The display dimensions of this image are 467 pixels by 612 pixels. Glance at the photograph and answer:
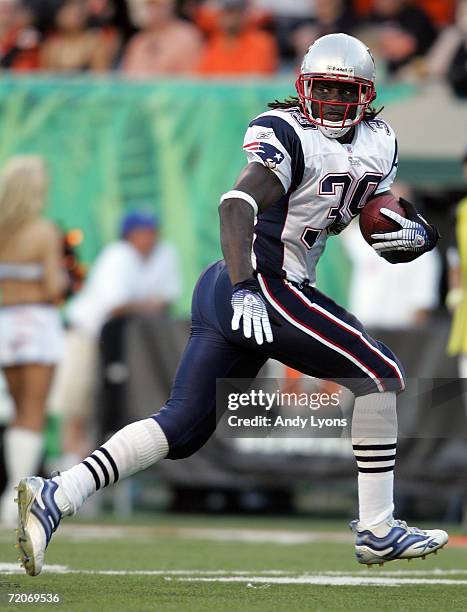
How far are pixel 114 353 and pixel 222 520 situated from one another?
1.26 meters

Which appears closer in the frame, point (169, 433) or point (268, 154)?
point (268, 154)

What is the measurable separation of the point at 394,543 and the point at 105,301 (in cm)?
504

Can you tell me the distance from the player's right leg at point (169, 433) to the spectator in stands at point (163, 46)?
641 cm

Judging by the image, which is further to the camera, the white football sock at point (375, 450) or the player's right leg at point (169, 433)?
the white football sock at point (375, 450)

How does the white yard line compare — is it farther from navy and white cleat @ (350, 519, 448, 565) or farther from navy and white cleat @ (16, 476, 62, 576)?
navy and white cleat @ (16, 476, 62, 576)

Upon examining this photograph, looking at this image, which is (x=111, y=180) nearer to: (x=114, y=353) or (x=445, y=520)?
(x=114, y=353)

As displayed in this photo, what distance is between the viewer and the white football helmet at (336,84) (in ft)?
16.0

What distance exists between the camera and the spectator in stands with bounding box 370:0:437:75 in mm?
10784

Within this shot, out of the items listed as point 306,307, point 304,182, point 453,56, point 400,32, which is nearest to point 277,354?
point 306,307

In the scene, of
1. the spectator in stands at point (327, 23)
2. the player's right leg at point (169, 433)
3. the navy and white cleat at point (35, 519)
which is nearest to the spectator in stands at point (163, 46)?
the spectator in stands at point (327, 23)

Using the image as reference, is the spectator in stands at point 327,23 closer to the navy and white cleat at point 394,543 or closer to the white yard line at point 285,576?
the white yard line at point 285,576

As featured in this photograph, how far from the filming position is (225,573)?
548 centimetres

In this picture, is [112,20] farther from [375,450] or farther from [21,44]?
[375,450]

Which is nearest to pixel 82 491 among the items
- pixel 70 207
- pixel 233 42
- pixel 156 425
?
pixel 156 425
